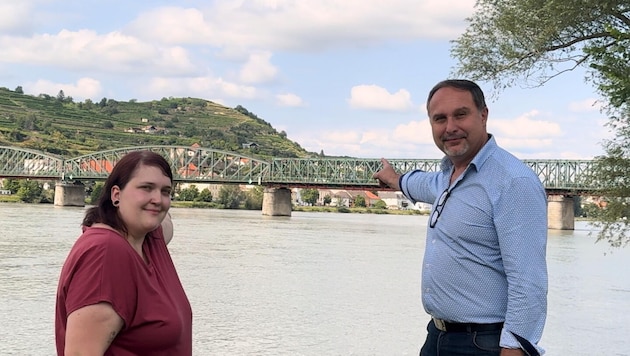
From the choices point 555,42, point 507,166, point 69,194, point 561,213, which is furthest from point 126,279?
point 69,194

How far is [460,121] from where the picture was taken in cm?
378

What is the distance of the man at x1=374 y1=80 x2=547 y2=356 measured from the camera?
3488mm

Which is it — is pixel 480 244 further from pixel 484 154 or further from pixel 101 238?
pixel 101 238

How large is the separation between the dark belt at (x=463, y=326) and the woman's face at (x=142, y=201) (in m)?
1.55

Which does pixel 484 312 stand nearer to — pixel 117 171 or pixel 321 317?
pixel 117 171

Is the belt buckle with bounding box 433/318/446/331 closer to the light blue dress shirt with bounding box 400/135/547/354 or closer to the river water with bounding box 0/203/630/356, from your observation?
the light blue dress shirt with bounding box 400/135/547/354

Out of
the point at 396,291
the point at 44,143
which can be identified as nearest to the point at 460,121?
the point at 396,291

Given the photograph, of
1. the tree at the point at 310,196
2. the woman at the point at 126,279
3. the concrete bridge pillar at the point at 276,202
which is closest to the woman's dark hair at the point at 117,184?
the woman at the point at 126,279

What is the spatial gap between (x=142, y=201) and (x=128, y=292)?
39 cm

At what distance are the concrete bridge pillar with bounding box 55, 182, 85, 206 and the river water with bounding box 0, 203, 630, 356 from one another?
75.5m

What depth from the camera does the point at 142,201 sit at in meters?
3.08

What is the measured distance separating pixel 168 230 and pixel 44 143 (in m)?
170

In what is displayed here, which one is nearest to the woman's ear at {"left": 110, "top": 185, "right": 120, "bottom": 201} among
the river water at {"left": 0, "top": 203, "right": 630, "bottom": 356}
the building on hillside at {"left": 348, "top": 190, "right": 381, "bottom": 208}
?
the river water at {"left": 0, "top": 203, "right": 630, "bottom": 356}

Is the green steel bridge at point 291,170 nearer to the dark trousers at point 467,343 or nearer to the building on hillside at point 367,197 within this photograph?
the building on hillside at point 367,197
